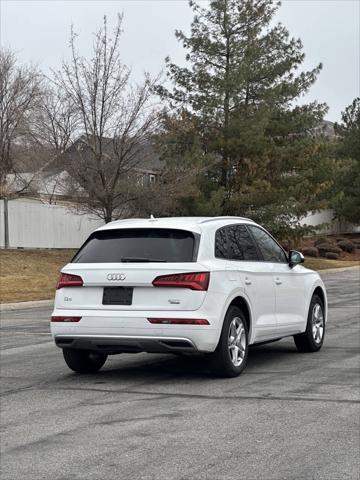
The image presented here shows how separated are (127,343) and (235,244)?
1.91 m

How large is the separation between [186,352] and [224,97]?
27694 mm

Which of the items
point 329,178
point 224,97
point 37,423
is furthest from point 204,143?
point 37,423

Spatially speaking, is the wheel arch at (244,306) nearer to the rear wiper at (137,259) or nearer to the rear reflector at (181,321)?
the rear reflector at (181,321)

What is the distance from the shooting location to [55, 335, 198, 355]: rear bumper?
799cm

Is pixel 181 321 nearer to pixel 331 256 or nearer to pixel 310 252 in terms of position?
pixel 310 252

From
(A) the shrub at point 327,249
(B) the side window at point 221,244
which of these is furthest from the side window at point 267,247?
(A) the shrub at point 327,249

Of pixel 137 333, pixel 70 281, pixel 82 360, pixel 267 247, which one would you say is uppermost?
pixel 267 247

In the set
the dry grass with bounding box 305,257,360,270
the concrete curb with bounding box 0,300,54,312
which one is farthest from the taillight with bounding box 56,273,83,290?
the dry grass with bounding box 305,257,360,270

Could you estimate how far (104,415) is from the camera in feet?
22.1

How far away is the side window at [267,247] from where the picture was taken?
32.0 ft

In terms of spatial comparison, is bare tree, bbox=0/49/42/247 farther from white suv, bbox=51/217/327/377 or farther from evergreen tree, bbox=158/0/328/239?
white suv, bbox=51/217/327/377

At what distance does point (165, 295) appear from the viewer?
8094 mm

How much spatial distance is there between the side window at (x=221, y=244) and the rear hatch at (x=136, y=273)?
12.8 inches

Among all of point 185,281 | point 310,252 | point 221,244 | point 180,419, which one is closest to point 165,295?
point 185,281
